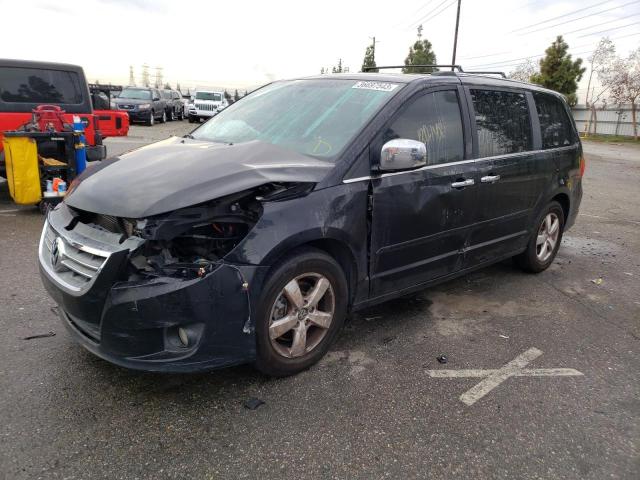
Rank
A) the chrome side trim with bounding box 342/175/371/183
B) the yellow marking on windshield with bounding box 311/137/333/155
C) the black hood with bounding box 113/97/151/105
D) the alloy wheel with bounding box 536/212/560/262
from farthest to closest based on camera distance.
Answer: the black hood with bounding box 113/97/151/105, the alloy wheel with bounding box 536/212/560/262, the yellow marking on windshield with bounding box 311/137/333/155, the chrome side trim with bounding box 342/175/371/183

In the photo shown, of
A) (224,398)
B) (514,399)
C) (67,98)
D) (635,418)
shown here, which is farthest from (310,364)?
(67,98)

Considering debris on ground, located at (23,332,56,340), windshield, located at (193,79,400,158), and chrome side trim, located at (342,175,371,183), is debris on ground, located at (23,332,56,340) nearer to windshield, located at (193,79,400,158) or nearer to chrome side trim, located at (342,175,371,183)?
windshield, located at (193,79,400,158)

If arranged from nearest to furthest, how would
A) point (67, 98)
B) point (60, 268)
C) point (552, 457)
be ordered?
point (552, 457) → point (60, 268) → point (67, 98)

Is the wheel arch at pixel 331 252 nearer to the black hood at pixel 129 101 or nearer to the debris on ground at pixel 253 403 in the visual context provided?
the debris on ground at pixel 253 403

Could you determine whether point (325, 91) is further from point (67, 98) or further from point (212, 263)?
point (67, 98)

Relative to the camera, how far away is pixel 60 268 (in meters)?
2.86

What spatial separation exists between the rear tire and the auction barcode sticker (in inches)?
93.7

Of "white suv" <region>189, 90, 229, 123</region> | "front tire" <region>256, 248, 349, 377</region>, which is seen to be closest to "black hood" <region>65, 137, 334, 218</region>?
"front tire" <region>256, 248, 349, 377</region>

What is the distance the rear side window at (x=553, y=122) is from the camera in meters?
5.04

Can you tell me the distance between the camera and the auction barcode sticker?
3.59 meters

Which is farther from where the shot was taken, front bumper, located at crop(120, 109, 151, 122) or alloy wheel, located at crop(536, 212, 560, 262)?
front bumper, located at crop(120, 109, 151, 122)

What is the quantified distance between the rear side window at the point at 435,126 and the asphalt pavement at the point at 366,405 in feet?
4.43

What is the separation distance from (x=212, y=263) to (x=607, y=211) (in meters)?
8.87

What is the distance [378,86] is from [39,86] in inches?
256
